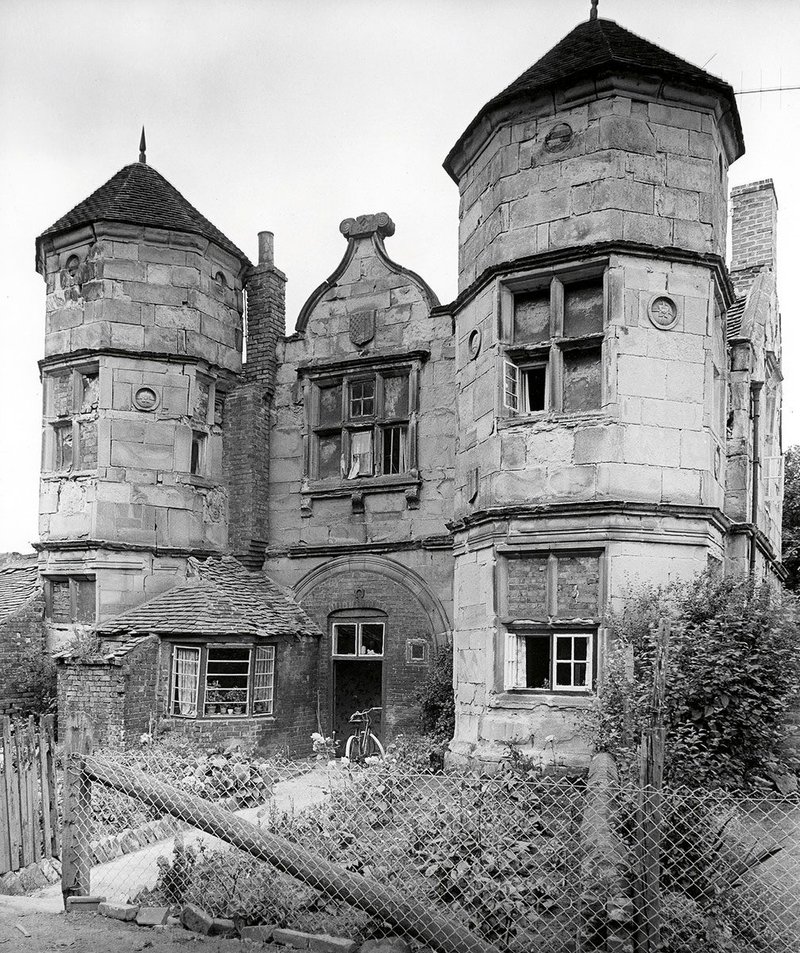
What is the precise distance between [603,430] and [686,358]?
1593mm

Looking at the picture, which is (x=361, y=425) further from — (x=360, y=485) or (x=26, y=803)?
(x=26, y=803)

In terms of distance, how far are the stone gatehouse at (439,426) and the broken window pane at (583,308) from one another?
0.13 ft

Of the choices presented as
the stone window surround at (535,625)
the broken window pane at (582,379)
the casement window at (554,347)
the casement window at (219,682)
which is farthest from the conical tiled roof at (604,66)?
the casement window at (219,682)

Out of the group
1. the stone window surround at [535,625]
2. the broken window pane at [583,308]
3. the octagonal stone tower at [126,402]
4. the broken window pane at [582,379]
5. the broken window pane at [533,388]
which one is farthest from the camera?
the octagonal stone tower at [126,402]

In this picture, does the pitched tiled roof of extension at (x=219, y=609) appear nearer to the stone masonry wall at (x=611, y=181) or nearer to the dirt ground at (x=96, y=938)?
the stone masonry wall at (x=611, y=181)

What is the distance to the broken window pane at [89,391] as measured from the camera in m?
17.5

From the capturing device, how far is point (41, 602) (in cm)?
1730

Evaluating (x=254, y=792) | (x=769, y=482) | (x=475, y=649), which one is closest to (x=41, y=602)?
(x=254, y=792)

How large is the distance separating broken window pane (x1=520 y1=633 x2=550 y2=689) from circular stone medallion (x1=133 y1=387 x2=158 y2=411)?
8.84 m

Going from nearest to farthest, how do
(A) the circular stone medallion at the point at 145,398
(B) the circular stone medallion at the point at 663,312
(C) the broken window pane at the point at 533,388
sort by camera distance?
(B) the circular stone medallion at the point at 663,312 → (C) the broken window pane at the point at 533,388 → (A) the circular stone medallion at the point at 145,398

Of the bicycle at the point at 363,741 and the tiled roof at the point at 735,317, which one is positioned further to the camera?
the bicycle at the point at 363,741

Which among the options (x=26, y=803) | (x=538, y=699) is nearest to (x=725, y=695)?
(x=538, y=699)

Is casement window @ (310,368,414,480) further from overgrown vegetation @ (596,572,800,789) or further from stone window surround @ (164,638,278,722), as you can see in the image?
overgrown vegetation @ (596,572,800,789)

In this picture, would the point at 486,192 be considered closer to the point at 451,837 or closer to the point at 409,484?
the point at 409,484
